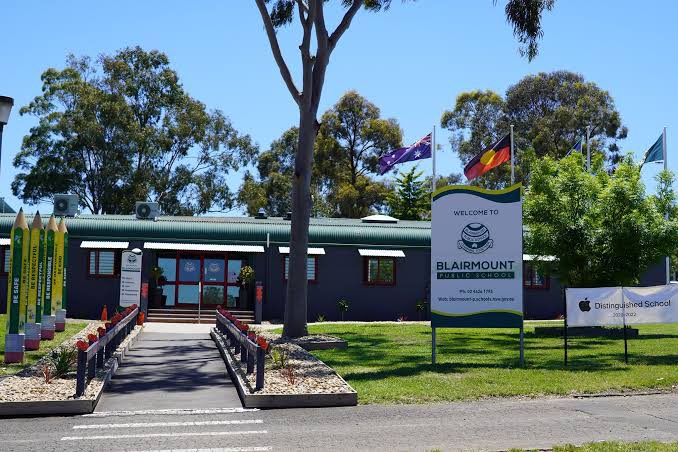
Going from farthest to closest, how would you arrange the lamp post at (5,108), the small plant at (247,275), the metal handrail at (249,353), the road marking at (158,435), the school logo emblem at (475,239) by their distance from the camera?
the small plant at (247,275) < the school logo emblem at (475,239) < the lamp post at (5,108) < the metal handrail at (249,353) < the road marking at (158,435)

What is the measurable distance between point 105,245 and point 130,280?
124 inches

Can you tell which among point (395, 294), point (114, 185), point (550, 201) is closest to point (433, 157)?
point (395, 294)

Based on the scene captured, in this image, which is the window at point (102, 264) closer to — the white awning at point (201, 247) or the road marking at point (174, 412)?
the white awning at point (201, 247)

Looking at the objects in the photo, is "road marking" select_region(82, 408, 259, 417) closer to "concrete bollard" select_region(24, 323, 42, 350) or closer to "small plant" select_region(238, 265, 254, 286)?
"concrete bollard" select_region(24, 323, 42, 350)

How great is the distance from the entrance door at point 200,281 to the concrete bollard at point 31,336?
1253 cm

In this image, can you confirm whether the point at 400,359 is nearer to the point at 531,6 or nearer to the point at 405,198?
the point at 531,6

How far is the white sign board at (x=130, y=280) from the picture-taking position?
25141mm

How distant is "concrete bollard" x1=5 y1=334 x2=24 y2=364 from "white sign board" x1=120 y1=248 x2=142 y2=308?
34.5ft

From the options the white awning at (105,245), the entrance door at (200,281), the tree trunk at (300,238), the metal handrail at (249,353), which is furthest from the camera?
the entrance door at (200,281)

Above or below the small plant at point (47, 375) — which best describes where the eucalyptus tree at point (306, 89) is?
above

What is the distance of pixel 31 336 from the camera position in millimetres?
16516

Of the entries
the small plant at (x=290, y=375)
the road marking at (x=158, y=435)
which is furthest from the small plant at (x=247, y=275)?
the road marking at (x=158, y=435)

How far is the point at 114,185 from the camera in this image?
159 feet

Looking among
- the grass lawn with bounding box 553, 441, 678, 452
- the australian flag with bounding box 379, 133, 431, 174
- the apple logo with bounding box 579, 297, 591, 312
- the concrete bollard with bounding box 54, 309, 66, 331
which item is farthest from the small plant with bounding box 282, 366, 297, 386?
the australian flag with bounding box 379, 133, 431, 174
